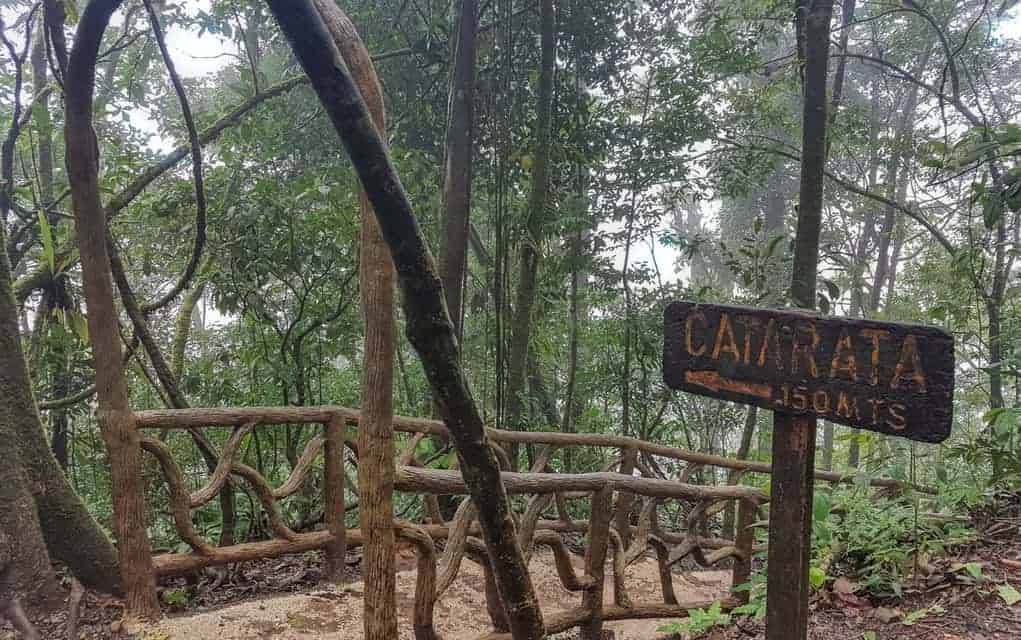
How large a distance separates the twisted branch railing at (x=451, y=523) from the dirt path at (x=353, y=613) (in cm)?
23

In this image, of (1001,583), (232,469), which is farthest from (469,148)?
(1001,583)

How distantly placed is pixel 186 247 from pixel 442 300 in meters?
3.75

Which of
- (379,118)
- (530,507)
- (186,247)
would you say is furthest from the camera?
(186,247)

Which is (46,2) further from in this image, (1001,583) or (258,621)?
(1001,583)

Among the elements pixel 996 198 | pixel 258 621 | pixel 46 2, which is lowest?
→ pixel 258 621

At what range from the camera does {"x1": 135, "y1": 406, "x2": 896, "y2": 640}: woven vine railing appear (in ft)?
5.57

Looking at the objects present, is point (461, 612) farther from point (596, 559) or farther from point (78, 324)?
point (78, 324)

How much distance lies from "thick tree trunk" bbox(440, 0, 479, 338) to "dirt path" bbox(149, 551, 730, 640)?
4.75ft

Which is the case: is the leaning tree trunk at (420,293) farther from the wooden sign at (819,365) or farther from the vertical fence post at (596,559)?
the vertical fence post at (596,559)

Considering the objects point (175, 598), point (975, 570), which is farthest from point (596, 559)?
point (175, 598)

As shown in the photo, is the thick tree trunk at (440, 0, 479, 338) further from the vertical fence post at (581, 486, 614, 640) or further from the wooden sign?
the wooden sign

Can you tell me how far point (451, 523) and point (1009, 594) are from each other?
6.20 feet

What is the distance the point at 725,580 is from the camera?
13.3ft

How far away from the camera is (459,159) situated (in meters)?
3.74
